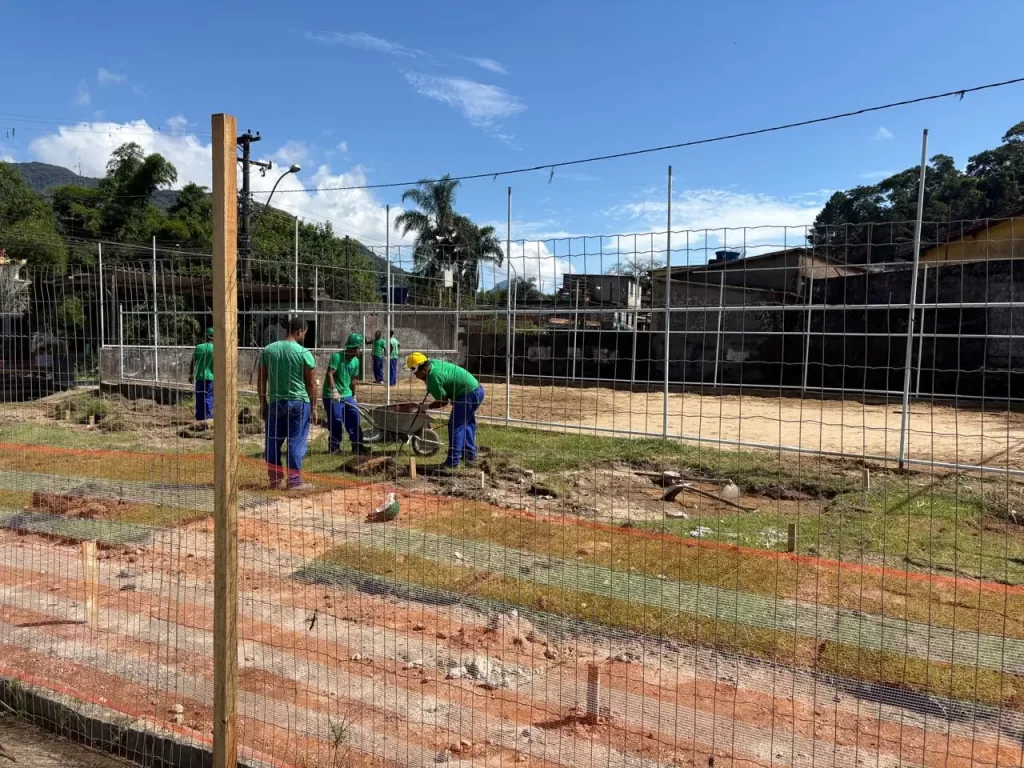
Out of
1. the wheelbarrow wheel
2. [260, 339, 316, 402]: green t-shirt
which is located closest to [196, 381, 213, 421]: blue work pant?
the wheelbarrow wheel

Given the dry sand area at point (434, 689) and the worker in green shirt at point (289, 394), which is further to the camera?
the worker in green shirt at point (289, 394)

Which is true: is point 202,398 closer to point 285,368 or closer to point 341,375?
point 341,375

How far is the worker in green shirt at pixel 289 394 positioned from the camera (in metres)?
Answer: 7.38

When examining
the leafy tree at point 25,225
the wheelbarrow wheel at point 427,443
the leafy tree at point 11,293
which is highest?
the leafy tree at point 25,225

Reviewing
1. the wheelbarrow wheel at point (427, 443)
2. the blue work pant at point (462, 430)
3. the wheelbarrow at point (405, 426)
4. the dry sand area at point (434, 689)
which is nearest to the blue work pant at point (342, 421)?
the wheelbarrow at point (405, 426)

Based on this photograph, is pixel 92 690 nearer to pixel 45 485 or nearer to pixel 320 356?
pixel 45 485

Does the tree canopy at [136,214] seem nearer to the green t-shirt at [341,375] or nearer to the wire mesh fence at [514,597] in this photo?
the green t-shirt at [341,375]

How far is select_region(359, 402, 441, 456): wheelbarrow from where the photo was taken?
8.50m

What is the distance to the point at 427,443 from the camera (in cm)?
910

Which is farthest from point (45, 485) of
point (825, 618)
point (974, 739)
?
point (974, 739)

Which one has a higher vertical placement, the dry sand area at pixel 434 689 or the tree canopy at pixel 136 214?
the tree canopy at pixel 136 214

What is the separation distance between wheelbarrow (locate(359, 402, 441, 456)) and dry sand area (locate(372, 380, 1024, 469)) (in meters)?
1.39

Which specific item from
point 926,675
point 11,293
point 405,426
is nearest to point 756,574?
point 926,675

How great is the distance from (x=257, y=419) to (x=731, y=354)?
15045 mm
